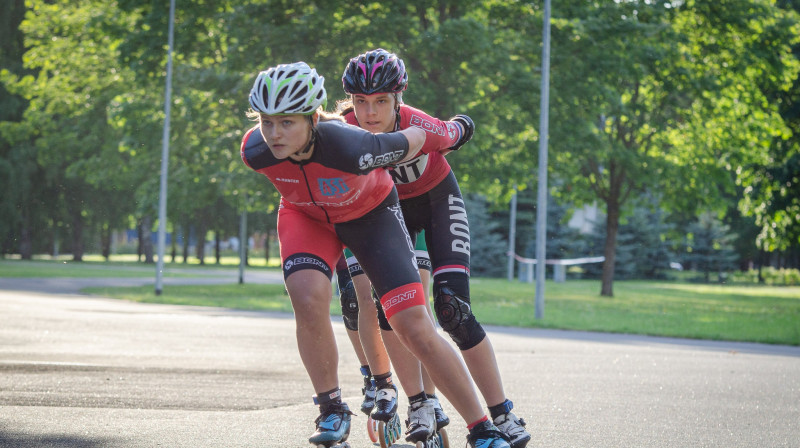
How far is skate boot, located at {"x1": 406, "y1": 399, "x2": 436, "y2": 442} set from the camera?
174 inches

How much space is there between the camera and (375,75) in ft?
16.0

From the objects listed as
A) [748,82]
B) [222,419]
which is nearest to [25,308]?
[222,419]

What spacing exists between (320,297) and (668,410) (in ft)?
11.1

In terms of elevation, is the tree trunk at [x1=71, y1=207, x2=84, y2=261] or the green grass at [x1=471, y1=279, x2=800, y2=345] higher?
the tree trunk at [x1=71, y1=207, x2=84, y2=261]

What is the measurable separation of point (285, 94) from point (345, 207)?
23.9 inches

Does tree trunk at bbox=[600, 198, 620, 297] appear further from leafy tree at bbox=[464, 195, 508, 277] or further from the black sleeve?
the black sleeve

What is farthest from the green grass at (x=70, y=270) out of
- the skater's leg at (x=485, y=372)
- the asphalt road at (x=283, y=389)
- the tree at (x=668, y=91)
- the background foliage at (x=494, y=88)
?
the skater's leg at (x=485, y=372)

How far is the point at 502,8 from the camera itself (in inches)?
936

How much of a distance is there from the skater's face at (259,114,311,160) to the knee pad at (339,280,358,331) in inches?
57.3

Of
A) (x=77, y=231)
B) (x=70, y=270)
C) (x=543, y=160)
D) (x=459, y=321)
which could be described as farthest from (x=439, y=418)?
(x=77, y=231)

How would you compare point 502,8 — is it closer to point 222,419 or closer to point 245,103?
point 245,103

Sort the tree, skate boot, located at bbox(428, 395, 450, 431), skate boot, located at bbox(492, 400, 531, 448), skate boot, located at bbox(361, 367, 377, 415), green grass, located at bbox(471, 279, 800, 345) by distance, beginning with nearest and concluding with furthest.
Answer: skate boot, located at bbox(492, 400, 531, 448) < skate boot, located at bbox(428, 395, 450, 431) < skate boot, located at bbox(361, 367, 377, 415) < green grass, located at bbox(471, 279, 800, 345) < the tree

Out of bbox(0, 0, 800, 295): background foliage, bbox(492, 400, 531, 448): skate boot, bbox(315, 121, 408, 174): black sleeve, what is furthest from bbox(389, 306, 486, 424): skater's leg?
bbox(0, 0, 800, 295): background foliage

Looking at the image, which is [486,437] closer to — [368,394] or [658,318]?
[368,394]
